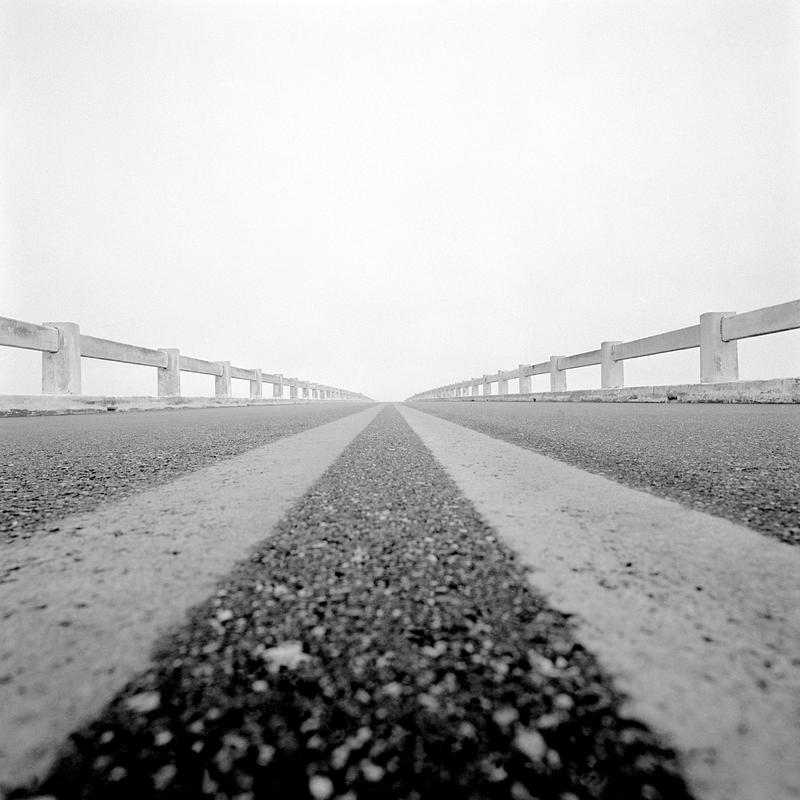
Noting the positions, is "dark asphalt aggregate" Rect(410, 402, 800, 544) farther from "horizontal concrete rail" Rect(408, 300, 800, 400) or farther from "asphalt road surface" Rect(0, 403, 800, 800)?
"horizontal concrete rail" Rect(408, 300, 800, 400)

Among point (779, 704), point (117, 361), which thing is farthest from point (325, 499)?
point (117, 361)

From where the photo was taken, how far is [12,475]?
142cm

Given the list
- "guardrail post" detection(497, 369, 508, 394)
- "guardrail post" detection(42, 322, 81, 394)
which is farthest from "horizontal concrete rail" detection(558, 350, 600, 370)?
"guardrail post" detection(42, 322, 81, 394)

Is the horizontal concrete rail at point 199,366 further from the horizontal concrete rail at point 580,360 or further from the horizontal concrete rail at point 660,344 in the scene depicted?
the horizontal concrete rail at point 660,344

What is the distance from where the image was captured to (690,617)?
1.63ft

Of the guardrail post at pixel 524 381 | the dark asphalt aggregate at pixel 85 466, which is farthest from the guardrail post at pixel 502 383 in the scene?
the dark asphalt aggregate at pixel 85 466

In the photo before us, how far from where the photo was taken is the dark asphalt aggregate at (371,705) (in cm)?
30

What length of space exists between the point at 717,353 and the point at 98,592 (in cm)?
713

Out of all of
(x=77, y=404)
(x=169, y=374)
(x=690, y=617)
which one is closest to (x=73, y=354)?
(x=77, y=404)

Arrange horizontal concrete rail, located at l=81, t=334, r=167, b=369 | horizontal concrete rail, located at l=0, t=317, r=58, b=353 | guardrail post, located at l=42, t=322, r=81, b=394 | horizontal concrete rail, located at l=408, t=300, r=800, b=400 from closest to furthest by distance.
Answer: horizontal concrete rail, located at l=408, t=300, r=800, b=400 < horizontal concrete rail, located at l=0, t=317, r=58, b=353 < guardrail post, located at l=42, t=322, r=81, b=394 < horizontal concrete rail, located at l=81, t=334, r=167, b=369

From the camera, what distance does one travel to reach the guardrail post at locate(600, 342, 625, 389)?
8.65 meters

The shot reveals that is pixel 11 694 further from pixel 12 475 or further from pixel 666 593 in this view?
pixel 12 475

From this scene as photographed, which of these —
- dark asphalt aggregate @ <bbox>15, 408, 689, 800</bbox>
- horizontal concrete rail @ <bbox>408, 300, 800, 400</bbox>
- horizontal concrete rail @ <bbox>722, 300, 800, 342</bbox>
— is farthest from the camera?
horizontal concrete rail @ <bbox>408, 300, 800, 400</bbox>

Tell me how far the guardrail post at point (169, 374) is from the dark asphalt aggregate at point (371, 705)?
1015 cm
